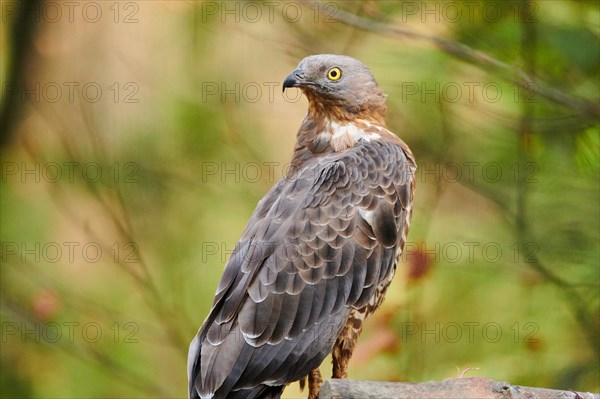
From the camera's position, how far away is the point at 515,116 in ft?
17.7

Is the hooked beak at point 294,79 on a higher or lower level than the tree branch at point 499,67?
lower

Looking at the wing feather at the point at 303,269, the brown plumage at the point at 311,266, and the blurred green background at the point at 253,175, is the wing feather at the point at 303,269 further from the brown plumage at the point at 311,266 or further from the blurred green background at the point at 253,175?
the blurred green background at the point at 253,175

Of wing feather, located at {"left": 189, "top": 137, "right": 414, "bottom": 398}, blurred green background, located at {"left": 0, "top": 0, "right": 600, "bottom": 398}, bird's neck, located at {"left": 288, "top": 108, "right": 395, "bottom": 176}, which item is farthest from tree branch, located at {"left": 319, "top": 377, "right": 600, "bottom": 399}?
bird's neck, located at {"left": 288, "top": 108, "right": 395, "bottom": 176}

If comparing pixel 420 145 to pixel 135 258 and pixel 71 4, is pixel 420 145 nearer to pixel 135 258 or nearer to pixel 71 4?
pixel 135 258

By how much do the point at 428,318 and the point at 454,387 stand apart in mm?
2415

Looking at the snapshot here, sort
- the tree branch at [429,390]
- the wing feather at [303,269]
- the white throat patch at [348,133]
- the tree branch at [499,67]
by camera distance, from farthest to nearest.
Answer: the white throat patch at [348,133] < the tree branch at [499,67] < the wing feather at [303,269] < the tree branch at [429,390]

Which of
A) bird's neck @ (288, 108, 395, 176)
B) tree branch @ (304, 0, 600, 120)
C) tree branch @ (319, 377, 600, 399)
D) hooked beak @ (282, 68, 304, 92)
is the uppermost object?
tree branch @ (304, 0, 600, 120)

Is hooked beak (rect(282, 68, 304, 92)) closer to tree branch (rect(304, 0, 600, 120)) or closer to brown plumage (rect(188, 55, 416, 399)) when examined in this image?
brown plumage (rect(188, 55, 416, 399))

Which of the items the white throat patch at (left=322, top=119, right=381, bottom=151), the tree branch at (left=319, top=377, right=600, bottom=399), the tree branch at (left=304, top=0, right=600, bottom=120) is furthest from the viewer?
the white throat patch at (left=322, top=119, right=381, bottom=151)

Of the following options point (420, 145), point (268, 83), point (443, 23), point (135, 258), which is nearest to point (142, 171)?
point (135, 258)

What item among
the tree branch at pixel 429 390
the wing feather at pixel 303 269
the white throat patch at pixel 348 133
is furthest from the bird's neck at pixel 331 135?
the tree branch at pixel 429 390

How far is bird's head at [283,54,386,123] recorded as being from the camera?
210 inches

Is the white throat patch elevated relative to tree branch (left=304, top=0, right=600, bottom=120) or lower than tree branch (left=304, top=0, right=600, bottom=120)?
lower

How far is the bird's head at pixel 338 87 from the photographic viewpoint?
210 inches
